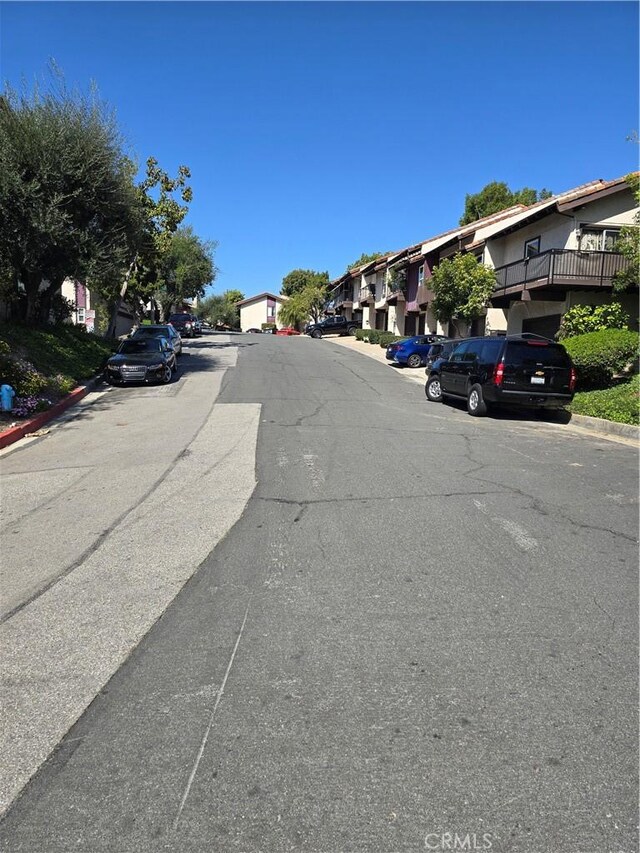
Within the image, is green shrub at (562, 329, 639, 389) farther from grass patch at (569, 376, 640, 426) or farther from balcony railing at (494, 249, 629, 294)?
balcony railing at (494, 249, 629, 294)

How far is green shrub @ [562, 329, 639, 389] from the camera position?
15.0 m

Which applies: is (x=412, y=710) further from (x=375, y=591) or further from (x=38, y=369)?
(x=38, y=369)

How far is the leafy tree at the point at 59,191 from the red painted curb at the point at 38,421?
14.0ft

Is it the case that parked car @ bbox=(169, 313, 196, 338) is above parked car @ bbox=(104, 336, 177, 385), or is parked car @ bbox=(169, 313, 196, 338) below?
Result: above

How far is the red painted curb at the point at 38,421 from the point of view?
10.2 m

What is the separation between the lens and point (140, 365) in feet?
60.1

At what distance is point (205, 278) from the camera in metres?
52.2

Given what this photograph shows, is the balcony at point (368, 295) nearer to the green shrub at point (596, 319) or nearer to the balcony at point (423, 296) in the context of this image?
the balcony at point (423, 296)

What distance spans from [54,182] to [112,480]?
40.4 feet

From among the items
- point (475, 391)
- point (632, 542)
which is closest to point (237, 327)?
point (475, 391)

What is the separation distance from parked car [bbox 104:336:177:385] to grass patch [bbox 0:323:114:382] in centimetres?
77

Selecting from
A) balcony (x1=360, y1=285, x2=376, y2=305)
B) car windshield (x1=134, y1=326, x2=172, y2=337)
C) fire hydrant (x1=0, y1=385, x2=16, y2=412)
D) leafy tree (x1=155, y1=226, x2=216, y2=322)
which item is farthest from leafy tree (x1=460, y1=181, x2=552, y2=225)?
fire hydrant (x1=0, y1=385, x2=16, y2=412)

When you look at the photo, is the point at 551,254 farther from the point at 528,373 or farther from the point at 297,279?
the point at 297,279

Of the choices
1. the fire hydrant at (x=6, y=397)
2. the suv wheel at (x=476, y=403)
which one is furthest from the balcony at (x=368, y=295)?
the fire hydrant at (x=6, y=397)
